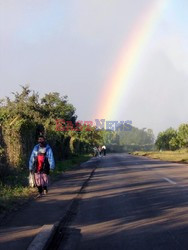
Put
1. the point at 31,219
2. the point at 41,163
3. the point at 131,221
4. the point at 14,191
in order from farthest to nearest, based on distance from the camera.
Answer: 1. the point at 14,191
2. the point at 41,163
3. the point at 31,219
4. the point at 131,221

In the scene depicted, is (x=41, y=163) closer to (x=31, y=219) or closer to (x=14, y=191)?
(x=14, y=191)

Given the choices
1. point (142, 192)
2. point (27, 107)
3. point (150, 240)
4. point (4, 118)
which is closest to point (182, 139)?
point (27, 107)

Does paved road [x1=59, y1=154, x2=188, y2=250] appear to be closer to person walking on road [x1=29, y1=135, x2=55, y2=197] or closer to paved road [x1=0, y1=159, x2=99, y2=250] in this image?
paved road [x1=0, y1=159, x2=99, y2=250]

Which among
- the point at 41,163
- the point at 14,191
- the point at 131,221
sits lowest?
the point at 131,221

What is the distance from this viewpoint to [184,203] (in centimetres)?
983

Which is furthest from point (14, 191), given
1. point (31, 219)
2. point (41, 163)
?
point (31, 219)

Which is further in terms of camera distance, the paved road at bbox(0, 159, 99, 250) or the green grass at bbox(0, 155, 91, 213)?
the green grass at bbox(0, 155, 91, 213)

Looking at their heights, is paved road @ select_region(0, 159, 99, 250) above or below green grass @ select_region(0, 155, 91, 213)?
below

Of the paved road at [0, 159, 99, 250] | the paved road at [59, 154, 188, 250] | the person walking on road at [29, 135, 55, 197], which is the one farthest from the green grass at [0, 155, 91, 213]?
the paved road at [59, 154, 188, 250]

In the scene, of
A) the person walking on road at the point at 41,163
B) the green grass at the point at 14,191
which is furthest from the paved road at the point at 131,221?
the green grass at the point at 14,191

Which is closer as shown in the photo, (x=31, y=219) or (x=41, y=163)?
(x=31, y=219)

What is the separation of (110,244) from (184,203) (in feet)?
13.4

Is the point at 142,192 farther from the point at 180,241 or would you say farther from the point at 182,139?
the point at 182,139

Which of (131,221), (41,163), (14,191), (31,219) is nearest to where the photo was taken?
(131,221)
